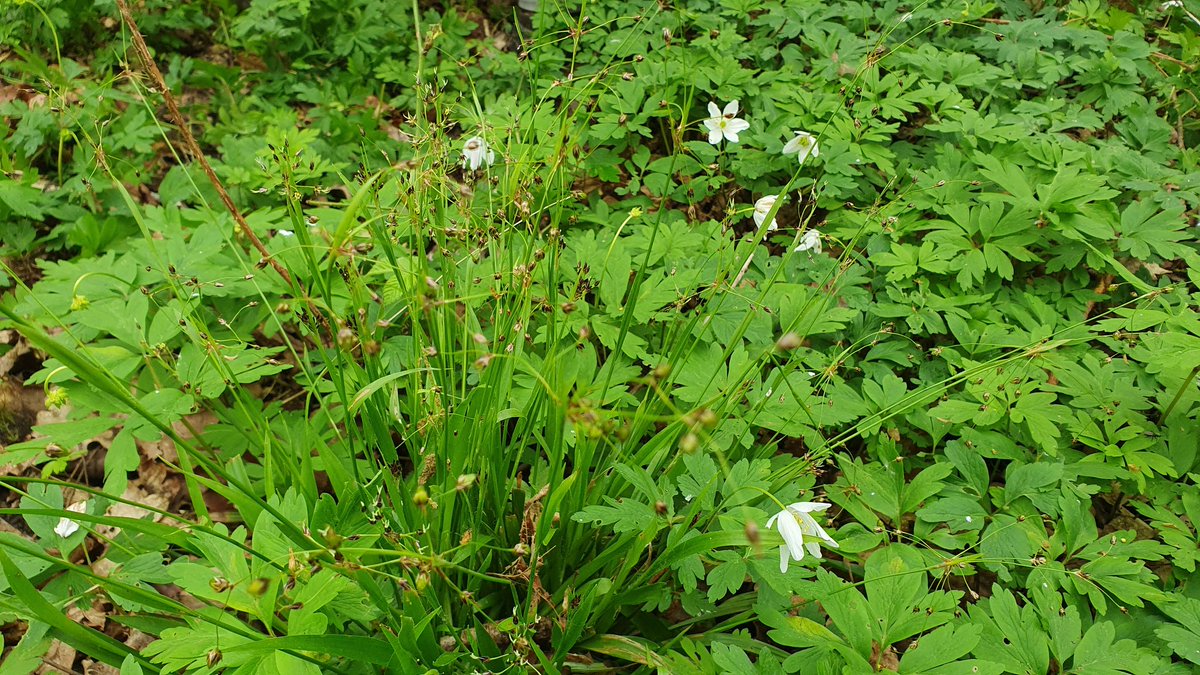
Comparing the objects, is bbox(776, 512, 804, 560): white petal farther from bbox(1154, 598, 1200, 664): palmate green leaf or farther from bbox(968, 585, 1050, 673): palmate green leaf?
bbox(1154, 598, 1200, 664): palmate green leaf

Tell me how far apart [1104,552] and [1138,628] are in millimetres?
174

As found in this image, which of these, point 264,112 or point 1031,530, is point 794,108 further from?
point 264,112

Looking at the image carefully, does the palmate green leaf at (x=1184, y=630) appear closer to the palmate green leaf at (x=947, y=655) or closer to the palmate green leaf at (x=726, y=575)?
the palmate green leaf at (x=947, y=655)

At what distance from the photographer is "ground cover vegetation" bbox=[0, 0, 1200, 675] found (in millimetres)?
1525

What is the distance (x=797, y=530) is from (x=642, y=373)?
3.14 ft

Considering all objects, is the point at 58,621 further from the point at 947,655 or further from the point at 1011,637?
the point at 1011,637

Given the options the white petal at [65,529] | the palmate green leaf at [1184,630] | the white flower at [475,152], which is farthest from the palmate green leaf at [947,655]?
the white petal at [65,529]

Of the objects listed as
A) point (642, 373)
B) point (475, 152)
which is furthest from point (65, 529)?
point (642, 373)

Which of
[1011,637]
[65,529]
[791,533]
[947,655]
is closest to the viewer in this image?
[791,533]

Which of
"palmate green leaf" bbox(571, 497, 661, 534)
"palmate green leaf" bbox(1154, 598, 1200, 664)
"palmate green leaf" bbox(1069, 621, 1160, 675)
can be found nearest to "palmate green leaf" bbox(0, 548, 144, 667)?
"palmate green leaf" bbox(571, 497, 661, 534)

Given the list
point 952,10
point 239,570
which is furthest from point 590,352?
point 952,10

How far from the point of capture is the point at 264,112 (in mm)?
3750

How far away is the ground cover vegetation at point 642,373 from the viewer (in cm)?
153

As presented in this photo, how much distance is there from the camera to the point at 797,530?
4.40 feet
